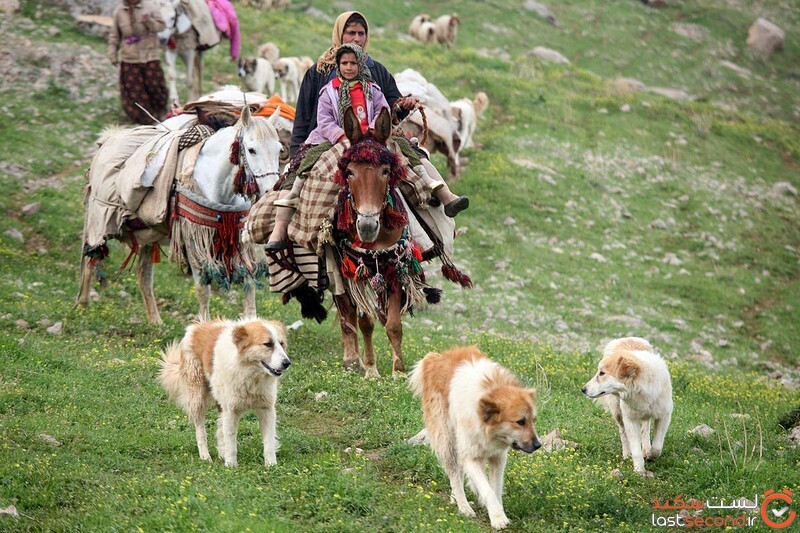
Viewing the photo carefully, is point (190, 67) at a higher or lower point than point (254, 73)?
higher

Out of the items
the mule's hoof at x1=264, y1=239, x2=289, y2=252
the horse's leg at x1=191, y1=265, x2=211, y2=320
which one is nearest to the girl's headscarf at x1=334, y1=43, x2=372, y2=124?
the mule's hoof at x1=264, y1=239, x2=289, y2=252

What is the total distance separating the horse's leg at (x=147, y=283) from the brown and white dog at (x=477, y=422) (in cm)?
613

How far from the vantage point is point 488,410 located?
236 inches

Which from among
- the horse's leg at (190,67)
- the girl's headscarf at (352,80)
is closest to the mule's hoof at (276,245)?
the girl's headscarf at (352,80)

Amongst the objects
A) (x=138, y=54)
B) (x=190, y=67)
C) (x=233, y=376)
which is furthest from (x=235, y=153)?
(x=190, y=67)

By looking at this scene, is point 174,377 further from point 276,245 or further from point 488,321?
point 488,321

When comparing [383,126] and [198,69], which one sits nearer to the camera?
[383,126]

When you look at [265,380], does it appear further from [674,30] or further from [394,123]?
[674,30]

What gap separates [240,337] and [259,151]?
12.5ft

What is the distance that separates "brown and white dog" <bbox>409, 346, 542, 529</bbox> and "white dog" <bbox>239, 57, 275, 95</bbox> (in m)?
16.3

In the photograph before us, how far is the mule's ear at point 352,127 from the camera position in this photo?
8750 mm

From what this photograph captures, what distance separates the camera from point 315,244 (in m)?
9.30

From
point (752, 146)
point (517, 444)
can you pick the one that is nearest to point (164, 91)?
point (517, 444)

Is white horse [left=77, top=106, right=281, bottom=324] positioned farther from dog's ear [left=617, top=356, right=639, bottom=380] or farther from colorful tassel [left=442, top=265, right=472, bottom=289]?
dog's ear [left=617, top=356, right=639, bottom=380]
